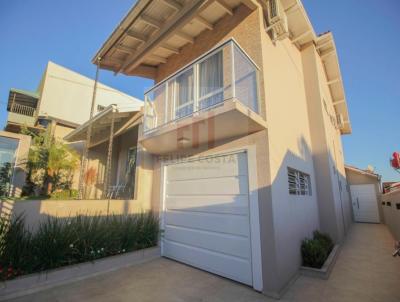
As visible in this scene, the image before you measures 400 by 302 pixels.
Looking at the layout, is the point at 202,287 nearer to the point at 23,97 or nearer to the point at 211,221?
the point at 211,221

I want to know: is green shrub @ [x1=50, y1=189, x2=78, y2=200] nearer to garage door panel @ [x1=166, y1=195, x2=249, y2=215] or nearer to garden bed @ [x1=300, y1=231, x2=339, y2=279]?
garage door panel @ [x1=166, y1=195, x2=249, y2=215]

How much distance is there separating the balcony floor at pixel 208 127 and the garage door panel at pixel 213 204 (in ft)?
4.83

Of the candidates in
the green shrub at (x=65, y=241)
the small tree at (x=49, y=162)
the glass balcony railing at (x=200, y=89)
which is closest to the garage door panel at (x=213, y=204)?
the green shrub at (x=65, y=241)

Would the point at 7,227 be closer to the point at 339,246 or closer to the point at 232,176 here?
→ the point at 232,176

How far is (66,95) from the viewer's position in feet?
48.7

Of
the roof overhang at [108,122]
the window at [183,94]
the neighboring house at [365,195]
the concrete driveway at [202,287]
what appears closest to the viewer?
the concrete driveway at [202,287]

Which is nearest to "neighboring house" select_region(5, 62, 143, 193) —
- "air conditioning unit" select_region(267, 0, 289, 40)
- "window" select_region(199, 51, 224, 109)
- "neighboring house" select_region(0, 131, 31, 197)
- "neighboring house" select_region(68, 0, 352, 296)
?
"neighboring house" select_region(0, 131, 31, 197)

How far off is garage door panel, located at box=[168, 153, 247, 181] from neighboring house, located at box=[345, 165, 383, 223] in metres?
15.0

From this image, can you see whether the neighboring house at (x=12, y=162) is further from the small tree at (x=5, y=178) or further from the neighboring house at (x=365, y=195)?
the neighboring house at (x=365, y=195)

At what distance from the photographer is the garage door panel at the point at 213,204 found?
4.46 meters

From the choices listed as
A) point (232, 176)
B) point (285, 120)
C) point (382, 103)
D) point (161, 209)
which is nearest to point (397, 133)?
point (382, 103)

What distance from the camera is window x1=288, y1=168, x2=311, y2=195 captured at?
531 cm

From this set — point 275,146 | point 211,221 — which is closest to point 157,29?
point 275,146

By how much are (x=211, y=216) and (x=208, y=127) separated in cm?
224
